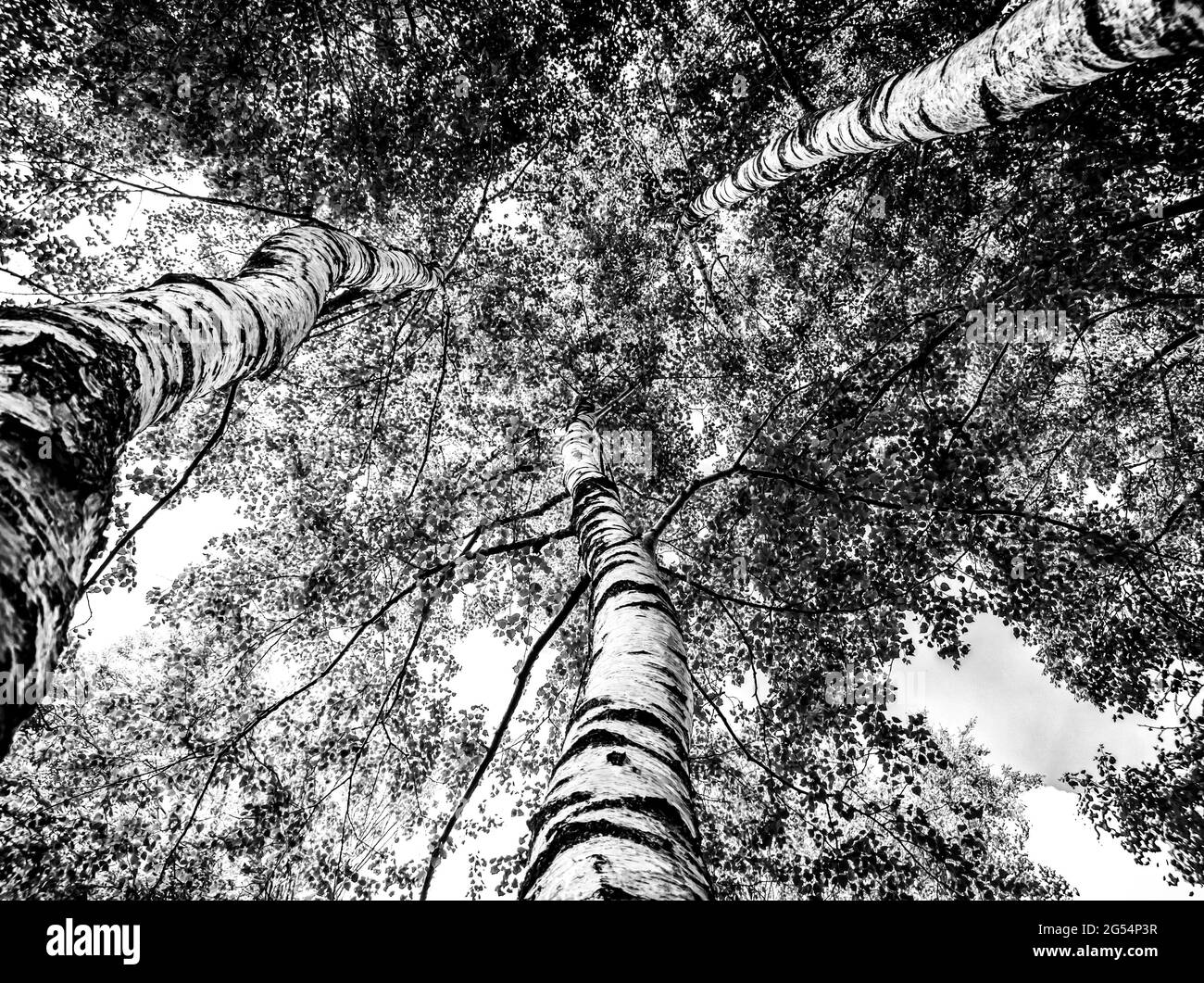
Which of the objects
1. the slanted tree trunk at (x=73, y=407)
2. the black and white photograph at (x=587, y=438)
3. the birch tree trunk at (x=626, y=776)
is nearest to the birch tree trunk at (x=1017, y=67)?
the black and white photograph at (x=587, y=438)

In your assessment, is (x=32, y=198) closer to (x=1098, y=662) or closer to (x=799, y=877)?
(x=799, y=877)

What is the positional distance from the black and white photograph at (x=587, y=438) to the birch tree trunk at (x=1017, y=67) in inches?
1.0

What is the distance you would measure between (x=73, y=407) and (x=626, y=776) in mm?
2019

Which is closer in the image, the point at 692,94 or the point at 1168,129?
the point at 1168,129

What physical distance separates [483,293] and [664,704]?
805 centimetres

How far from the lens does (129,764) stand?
477 cm

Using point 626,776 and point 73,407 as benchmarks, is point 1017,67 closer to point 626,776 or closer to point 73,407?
point 626,776

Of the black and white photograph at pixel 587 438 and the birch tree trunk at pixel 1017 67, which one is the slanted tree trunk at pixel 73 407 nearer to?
the black and white photograph at pixel 587 438

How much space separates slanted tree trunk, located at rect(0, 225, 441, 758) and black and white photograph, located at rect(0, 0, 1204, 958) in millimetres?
15

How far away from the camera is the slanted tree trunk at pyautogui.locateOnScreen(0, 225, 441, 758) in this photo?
1.01m

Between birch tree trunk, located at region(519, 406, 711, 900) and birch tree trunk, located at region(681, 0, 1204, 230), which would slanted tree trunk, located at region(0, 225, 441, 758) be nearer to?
birch tree trunk, located at region(519, 406, 711, 900)

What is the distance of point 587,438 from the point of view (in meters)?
6.65

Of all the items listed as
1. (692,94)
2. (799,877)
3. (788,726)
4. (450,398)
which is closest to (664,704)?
(799,877)

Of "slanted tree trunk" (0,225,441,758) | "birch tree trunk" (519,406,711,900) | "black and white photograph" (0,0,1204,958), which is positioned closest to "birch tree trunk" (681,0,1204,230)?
"black and white photograph" (0,0,1204,958)
